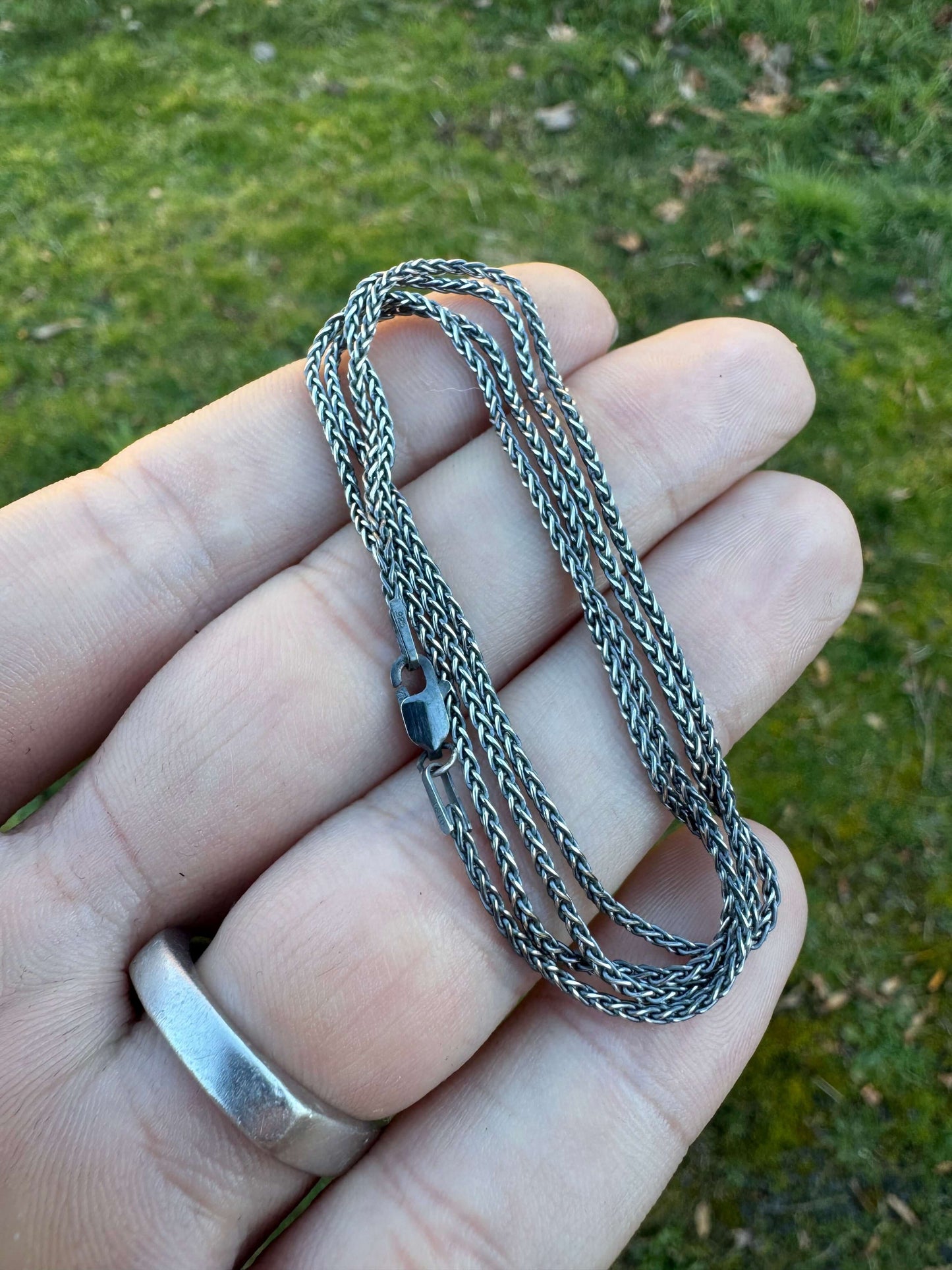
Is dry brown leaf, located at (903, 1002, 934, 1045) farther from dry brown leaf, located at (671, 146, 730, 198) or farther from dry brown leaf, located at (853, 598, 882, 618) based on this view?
dry brown leaf, located at (671, 146, 730, 198)

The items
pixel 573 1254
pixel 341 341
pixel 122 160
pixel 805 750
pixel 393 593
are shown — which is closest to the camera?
pixel 573 1254

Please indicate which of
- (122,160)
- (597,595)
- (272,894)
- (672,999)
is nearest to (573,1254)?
(672,999)

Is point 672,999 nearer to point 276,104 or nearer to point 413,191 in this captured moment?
point 413,191

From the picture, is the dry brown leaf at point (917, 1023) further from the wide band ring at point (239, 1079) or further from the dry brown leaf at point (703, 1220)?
the wide band ring at point (239, 1079)

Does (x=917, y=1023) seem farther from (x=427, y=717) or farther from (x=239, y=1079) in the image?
(x=239, y=1079)

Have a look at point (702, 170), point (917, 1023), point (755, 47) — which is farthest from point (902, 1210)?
point (755, 47)
